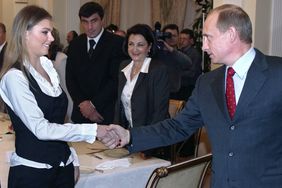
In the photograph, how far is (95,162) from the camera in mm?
2713

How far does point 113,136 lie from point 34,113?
0.48 meters

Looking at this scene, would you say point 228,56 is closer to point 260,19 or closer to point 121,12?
point 260,19

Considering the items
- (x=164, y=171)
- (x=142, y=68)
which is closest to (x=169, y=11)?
(x=142, y=68)

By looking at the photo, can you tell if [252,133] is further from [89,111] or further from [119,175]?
[89,111]

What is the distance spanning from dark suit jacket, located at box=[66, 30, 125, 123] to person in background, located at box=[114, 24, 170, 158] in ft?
1.81

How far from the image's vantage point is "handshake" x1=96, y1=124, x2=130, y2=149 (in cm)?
241

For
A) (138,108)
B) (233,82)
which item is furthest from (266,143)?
(138,108)

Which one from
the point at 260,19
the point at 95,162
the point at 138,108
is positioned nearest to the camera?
the point at 95,162

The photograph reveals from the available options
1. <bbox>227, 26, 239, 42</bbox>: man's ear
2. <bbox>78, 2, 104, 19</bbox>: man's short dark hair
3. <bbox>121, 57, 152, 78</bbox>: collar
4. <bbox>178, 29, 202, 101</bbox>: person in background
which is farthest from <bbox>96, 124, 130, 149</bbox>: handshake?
<bbox>178, 29, 202, 101</bbox>: person in background

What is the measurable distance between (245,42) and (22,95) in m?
0.96

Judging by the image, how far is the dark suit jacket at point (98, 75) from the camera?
405 cm

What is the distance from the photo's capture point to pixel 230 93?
2.02m

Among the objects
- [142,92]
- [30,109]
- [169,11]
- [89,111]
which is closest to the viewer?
[30,109]

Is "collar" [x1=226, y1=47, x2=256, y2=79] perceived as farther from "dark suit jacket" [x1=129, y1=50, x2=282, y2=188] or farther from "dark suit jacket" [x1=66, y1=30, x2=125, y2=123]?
"dark suit jacket" [x1=66, y1=30, x2=125, y2=123]
